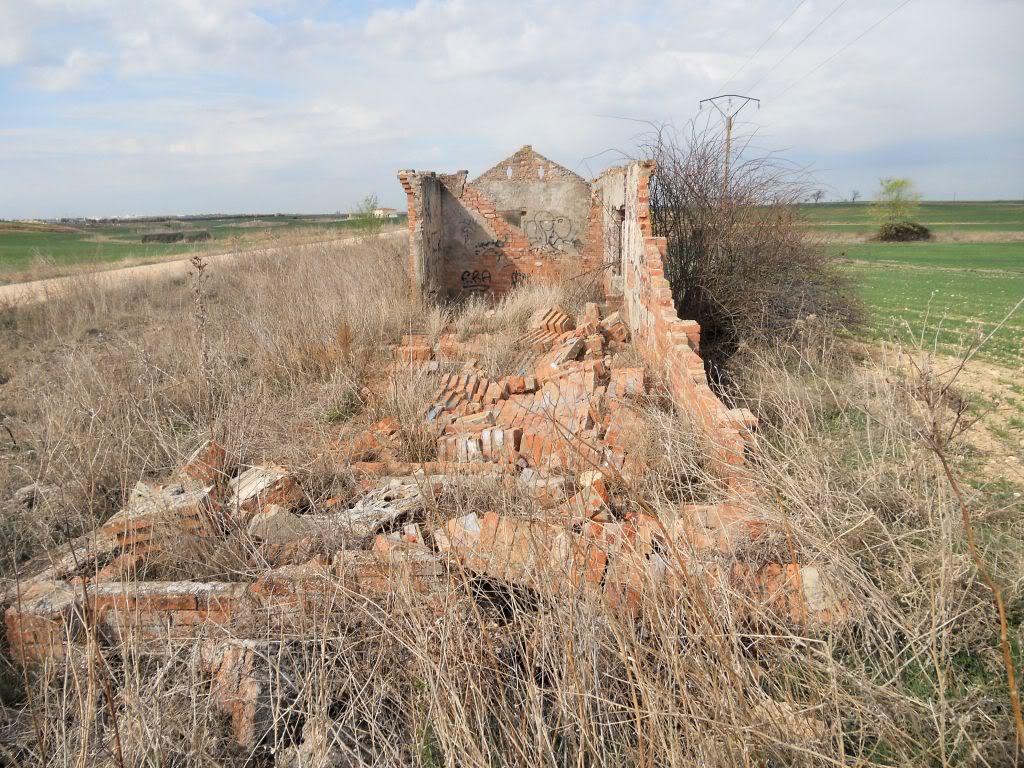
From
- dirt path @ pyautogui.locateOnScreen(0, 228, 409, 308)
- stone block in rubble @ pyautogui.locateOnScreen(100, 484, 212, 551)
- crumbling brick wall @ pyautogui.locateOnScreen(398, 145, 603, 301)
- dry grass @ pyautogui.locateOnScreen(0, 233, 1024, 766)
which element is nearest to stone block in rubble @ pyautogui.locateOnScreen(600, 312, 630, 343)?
dry grass @ pyautogui.locateOnScreen(0, 233, 1024, 766)

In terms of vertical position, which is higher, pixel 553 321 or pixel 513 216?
pixel 513 216

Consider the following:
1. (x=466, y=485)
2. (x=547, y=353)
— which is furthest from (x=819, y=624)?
(x=547, y=353)

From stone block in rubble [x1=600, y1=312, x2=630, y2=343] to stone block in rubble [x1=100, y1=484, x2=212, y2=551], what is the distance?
573 cm

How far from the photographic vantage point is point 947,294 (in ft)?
54.3

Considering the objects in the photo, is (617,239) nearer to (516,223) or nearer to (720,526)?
(516,223)

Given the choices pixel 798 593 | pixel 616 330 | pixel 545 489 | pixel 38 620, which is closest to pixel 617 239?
pixel 616 330

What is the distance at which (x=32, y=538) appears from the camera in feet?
12.4

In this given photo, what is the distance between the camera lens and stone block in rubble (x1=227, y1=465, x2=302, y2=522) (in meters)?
3.71

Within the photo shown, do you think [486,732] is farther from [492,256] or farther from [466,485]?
[492,256]

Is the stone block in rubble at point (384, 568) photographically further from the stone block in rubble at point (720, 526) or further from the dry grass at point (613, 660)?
the stone block in rubble at point (720, 526)

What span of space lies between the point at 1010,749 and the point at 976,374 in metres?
7.49

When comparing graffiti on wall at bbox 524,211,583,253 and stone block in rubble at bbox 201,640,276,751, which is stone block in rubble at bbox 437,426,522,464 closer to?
stone block in rubble at bbox 201,640,276,751

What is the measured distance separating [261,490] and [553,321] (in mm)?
5385

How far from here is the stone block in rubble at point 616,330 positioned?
8.22m
